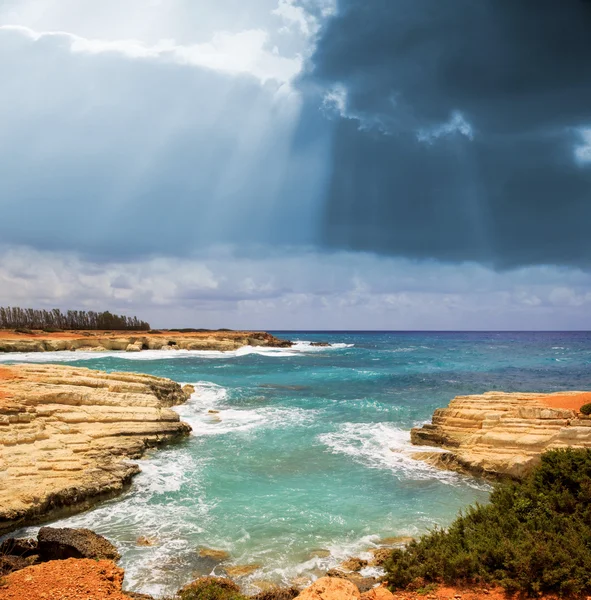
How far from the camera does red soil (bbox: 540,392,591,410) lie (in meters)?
17.4

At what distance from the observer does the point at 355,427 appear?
2217 cm

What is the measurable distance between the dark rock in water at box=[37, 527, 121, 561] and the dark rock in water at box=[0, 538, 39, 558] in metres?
0.46

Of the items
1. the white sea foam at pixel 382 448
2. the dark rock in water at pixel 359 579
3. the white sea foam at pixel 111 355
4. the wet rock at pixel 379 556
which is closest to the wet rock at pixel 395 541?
the wet rock at pixel 379 556

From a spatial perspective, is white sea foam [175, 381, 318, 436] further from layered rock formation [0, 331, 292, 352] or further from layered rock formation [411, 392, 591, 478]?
layered rock formation [0, 331, 292, 352]

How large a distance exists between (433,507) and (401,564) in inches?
233

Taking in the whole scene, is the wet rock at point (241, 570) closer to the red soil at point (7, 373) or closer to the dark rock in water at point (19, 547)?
the dark rock in water at point (19, 547)

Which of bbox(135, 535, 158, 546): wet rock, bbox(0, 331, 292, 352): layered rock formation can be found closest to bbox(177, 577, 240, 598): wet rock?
bbox(135, 535, 158, 546): wet rock

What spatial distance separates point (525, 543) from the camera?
267 inches

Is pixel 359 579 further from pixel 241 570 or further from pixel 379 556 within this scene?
pixel 241 570

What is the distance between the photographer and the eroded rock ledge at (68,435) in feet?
38.1

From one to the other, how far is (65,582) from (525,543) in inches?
318

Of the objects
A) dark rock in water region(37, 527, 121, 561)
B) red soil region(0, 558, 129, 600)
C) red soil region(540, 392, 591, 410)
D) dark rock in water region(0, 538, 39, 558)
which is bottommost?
dark rock in water region(0, 538, 39, 558)

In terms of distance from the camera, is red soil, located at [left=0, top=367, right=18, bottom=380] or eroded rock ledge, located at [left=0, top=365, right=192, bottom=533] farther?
red soil, located at [left=0, top=367, right=18, bottom=380]

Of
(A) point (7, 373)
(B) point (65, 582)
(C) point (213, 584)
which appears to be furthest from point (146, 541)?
(A) point (7, 373)
